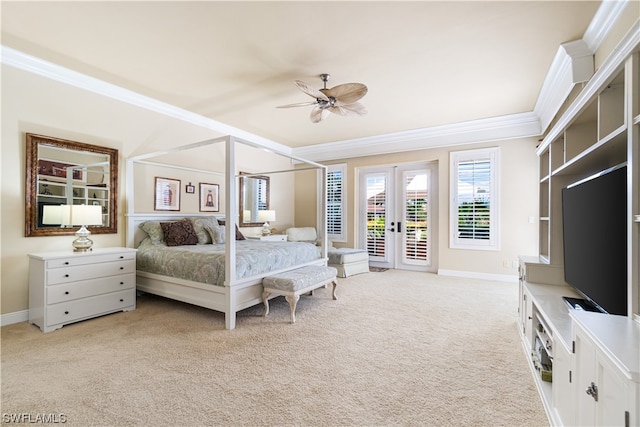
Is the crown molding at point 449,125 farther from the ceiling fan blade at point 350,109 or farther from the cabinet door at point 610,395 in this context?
the cabinet door at point 610,395

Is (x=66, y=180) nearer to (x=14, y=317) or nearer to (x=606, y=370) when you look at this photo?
(x=14, y=317)

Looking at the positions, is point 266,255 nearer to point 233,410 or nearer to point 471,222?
point 233,410

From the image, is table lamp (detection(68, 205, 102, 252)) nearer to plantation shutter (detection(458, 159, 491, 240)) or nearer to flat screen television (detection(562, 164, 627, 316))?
flat screen television (detection(562, 164, 627, 316))

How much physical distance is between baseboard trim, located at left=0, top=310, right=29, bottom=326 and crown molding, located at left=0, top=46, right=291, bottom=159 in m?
2.56

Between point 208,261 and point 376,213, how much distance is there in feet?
13.8

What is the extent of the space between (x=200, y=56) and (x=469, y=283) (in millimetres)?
4995

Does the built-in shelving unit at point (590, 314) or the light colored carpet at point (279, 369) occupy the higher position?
the built-in shelving unit at point (590, 314)

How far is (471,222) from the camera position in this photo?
17.6ft

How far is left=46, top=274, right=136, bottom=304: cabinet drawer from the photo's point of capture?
2.90 metres

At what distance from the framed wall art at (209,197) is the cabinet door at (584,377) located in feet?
16.4

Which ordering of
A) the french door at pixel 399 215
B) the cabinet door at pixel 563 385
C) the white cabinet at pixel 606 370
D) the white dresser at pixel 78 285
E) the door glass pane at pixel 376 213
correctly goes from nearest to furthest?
the white cabinet at pixel 606 370 < the cabinet door at pixel 563 385 < the white dresser at pixel 78 285 < the french door at pixel 399 215 < the door glass pane at pixel 376 213

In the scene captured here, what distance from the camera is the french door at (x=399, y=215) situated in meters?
5.95

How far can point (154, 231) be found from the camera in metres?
4.07

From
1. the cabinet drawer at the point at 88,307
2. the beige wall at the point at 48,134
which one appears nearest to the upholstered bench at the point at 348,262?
the beige wall at the point at 48,134
